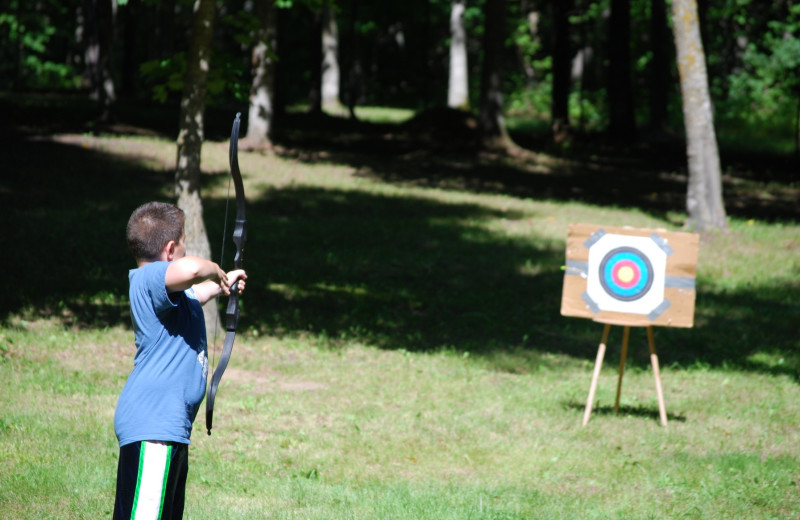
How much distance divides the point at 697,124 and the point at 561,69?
46.7 feet

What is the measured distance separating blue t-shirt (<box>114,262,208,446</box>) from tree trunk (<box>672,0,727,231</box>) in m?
13.3

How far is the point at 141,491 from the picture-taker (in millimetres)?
3648

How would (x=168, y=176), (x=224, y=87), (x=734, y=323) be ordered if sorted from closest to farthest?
(x=224, y=87) < (x=734, y=323) < (x=168, y=176)

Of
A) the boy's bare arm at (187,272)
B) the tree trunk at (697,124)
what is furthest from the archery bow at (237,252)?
the tree trunk at (697,124)

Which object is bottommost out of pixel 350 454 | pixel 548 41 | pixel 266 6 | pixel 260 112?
pixel 350 454

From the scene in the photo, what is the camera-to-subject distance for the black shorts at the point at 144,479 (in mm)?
3646

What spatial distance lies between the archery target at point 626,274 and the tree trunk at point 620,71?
74.0 feet

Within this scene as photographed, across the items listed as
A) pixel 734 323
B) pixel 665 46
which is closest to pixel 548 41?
pixel 665 46

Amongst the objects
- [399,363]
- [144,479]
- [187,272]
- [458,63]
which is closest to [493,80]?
[458,63]

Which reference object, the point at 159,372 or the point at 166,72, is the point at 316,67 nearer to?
the point at 166,72

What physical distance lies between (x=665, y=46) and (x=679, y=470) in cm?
2435

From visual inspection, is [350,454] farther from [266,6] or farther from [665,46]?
[665,46]

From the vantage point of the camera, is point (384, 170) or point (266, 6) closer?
point (266, 6)

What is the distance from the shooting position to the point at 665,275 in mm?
8016
